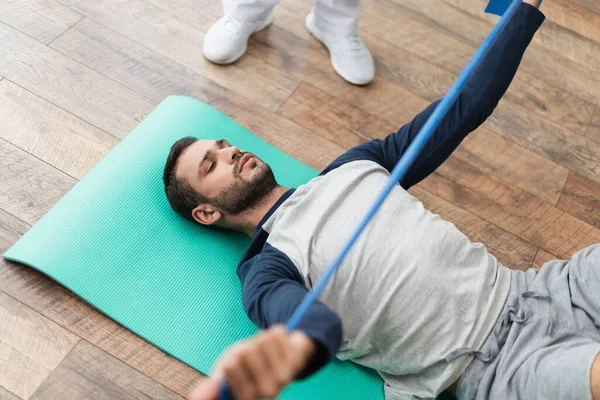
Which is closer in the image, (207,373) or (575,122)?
(207,373)

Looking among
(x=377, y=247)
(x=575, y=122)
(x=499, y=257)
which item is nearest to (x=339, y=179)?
(x=377, y=247)

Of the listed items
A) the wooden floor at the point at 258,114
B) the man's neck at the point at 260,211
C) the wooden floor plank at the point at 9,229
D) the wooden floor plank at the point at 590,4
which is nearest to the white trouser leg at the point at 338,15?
the wooden floor at the point at 258,114

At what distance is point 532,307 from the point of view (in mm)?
1406

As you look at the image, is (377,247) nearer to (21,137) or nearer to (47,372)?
(47,372)

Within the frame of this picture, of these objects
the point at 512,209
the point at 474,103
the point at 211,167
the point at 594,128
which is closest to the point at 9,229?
the point at 211,167

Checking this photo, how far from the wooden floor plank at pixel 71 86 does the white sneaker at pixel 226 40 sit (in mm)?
308

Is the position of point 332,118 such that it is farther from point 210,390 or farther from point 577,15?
point 210,390

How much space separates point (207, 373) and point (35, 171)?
0.82m

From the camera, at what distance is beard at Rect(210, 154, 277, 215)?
5.06 feet

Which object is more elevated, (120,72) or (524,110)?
(524,110)

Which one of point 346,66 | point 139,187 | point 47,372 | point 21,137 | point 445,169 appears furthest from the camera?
point 346,66

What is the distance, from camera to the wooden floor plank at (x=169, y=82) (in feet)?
6.73

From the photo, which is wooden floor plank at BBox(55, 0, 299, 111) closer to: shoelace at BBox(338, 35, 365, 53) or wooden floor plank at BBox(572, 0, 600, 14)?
shoelace at BBox(338, 35, 365, 53)

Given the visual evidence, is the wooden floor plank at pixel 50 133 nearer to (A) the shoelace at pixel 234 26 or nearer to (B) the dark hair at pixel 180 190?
(B) the dark hair at pixel 180 190
